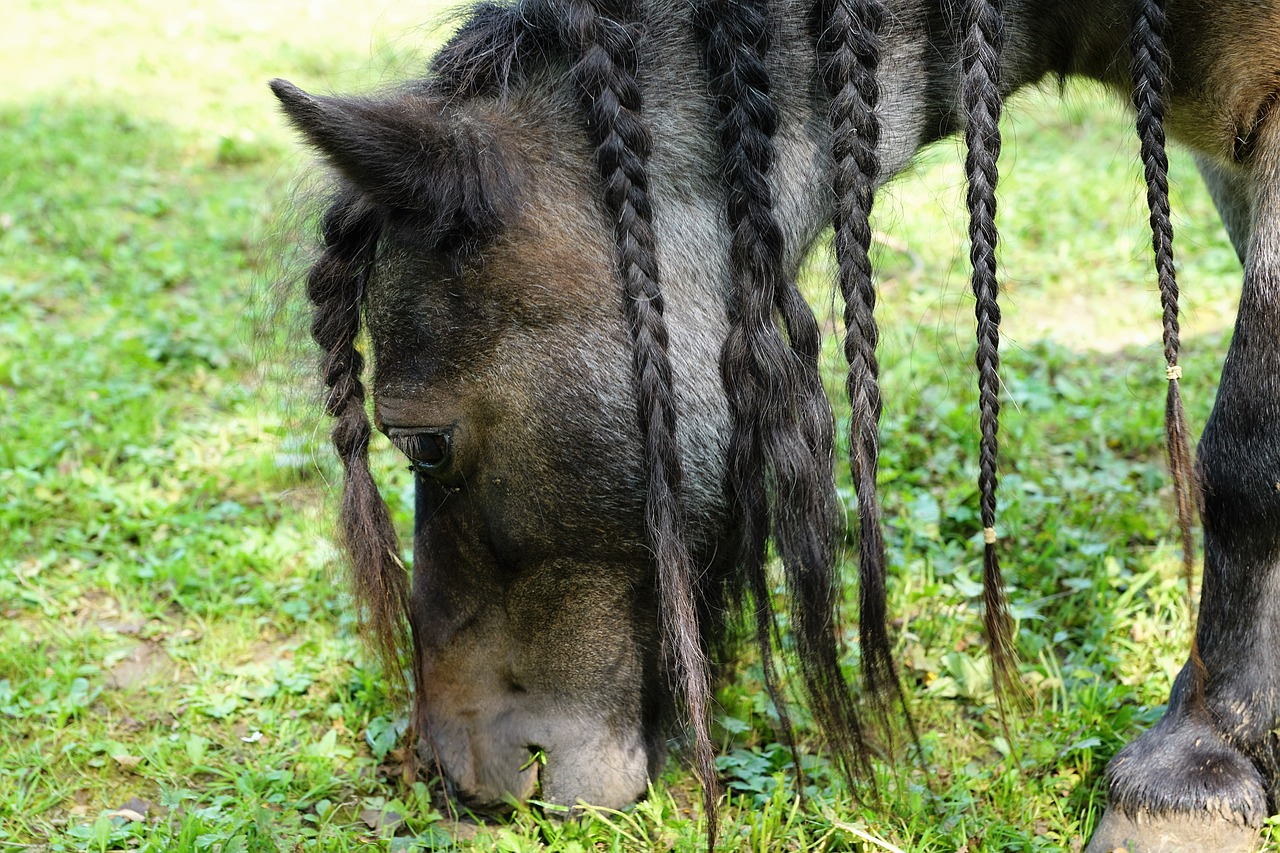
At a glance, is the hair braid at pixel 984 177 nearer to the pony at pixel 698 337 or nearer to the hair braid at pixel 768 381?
the pony at pixel 698 337

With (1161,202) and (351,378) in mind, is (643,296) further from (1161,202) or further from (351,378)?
(1161,202)

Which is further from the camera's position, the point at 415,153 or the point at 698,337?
the point at 698,337

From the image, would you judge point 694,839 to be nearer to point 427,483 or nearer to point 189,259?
point 427,483

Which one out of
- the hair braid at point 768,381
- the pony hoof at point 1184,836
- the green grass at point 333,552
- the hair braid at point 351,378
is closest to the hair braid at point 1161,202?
the pony hoof at point 1184,836

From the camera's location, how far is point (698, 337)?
2.36 meters

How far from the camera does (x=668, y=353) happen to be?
2.31 meters

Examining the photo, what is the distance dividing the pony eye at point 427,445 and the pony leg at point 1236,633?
152 cm

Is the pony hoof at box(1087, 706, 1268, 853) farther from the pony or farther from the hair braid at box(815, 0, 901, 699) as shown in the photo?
the hair braid at box(815, 0, 901, 699)

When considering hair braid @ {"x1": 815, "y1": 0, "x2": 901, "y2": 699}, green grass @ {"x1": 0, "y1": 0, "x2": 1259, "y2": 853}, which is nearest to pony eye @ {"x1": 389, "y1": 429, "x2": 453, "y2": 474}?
green grass @ {"x1": 0, "y1": 0, "x2": 1259, "y2": 853}

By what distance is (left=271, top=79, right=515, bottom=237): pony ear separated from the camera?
2.05m

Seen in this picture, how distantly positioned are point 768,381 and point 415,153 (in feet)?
2.61

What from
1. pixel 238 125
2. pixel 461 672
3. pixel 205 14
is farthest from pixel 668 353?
pixel 205 14

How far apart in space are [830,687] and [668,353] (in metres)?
0.77

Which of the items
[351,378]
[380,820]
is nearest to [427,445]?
[351,378]
